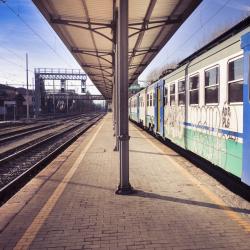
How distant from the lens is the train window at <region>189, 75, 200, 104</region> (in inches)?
400

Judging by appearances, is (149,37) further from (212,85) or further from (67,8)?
(212,85)

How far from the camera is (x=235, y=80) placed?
7176mm

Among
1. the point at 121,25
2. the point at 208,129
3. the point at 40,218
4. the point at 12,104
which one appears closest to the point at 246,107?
the point at 208,129

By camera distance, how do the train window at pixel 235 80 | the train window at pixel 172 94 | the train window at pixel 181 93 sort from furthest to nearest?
the train window at pixel 172 94 → the train window at pixel 181 93 → the train window at pixel 235 80

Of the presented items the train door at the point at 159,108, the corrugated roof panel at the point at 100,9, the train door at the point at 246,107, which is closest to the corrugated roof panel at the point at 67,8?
the corrugated roof panel at the point at 100,9

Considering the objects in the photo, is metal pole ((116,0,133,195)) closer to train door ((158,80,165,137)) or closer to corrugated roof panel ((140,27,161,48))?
corrugated roof panel ((140,27,161,48))

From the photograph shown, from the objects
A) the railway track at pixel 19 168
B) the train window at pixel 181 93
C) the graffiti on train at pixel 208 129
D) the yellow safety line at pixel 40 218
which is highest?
the train window at pixel 181 93

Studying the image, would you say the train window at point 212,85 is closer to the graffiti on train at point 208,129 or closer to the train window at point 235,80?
the graffiti on train at point 208,129

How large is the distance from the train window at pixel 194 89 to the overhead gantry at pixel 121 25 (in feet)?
6.05

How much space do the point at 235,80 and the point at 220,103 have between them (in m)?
0.95

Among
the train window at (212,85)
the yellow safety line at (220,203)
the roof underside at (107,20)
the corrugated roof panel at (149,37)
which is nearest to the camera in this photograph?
the yellow safety line at (220,203)

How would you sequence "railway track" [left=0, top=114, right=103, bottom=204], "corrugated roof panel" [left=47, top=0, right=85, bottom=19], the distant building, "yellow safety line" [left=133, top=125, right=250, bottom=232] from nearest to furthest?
1. "yellow safety line" [left=133, top=125, right=250, bottom=232]
2. "railway track" [left=0, top=114, right=103, bottom=204]
3. "corrugated roof panel" [left=47, top=0, right=85, bottom=19]
4. the distant building

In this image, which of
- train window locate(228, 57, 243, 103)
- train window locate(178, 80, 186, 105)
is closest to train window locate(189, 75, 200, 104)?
train window locate(178, 80, 186, 105)

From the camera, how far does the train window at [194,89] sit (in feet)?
33.4
